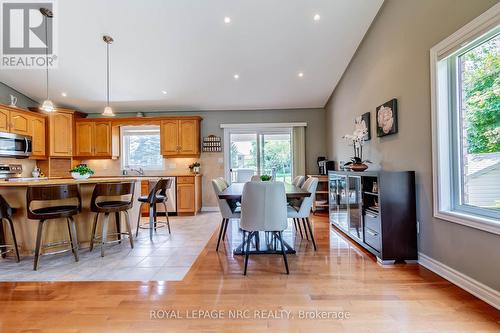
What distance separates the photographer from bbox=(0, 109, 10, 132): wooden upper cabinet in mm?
4477

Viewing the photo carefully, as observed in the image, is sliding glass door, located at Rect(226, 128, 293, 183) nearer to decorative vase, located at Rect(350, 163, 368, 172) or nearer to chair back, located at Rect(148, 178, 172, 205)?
chair back, located at Rect(148, 178, 172, 205)

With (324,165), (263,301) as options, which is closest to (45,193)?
(263,301)

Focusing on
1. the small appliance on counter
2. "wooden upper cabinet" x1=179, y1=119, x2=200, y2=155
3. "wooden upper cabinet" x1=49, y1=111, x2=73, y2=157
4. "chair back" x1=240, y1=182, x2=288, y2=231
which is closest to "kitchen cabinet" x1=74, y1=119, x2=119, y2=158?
"wooden upper cabinet" x1=49, y1=111, x2=73, y2=157

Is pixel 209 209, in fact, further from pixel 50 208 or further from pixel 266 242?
pixel 50 208

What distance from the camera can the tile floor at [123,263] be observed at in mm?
2404

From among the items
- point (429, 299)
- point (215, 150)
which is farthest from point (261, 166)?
point (429, 299)

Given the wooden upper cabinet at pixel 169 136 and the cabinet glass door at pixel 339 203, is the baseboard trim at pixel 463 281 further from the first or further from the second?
the wooden upper cabinet at pixel 169 136

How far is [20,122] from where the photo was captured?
4832 mm

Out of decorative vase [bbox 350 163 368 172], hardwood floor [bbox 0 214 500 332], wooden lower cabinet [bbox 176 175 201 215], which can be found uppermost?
decorative vase [bbox 350 163 368 172]

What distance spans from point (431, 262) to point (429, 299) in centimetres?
65

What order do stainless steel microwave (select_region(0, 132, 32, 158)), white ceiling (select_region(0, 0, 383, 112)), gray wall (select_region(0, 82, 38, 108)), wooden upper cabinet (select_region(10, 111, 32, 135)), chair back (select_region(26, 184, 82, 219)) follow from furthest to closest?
1. gray wall (select_region(0, 82, 38, 108))
2. wooden upper cabinet (select_region(10, 111, 32, 135))
3. stainless steel microwave (select_region(0, 132, 32, 158))
4. white ceiling (select_region(0, 0, 383, 112))
5. chair back (select_region(26, 184, 82, 219))

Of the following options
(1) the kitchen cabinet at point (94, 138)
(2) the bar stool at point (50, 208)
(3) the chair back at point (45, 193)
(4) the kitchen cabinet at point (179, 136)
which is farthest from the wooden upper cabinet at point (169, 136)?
(3) the chair back at point (45, 193)

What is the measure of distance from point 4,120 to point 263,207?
5.14 meters

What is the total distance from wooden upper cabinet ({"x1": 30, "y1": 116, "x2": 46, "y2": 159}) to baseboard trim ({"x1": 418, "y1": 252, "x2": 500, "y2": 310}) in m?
6.73
